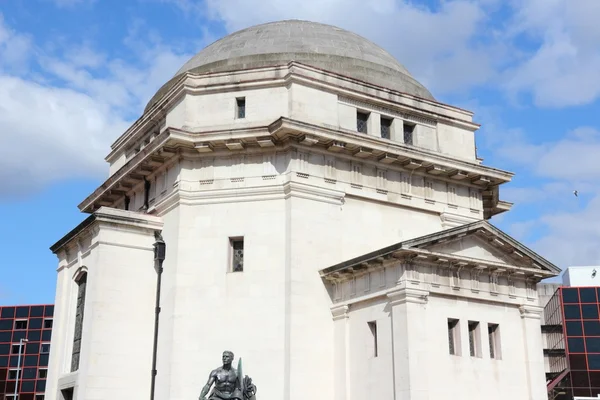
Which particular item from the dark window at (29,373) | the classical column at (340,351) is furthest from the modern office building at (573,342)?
the dark window at (29,373)

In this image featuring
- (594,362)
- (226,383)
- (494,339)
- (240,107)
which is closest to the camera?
(226,383)

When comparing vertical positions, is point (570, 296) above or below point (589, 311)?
above

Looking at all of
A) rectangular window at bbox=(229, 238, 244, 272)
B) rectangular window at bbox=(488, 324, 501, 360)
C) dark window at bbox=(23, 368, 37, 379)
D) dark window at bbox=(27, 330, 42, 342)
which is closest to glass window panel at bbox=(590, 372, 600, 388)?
rectangular window at bbox=(488, 324, 501, 360)

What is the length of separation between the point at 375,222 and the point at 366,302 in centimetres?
471

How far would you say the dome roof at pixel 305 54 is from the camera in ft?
116

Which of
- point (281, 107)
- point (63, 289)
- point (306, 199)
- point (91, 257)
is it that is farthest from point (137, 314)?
point (281, 107)

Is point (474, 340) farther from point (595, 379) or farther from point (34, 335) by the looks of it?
point (34, 335)

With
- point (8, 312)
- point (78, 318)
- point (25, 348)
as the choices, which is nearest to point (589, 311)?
point (78, 318)

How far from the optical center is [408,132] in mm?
35000

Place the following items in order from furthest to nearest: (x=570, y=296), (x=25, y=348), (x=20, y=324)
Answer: (x=20, y=324) → (x=25, y=348) → (x=570, y=296)

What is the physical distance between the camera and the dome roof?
35.4 metres

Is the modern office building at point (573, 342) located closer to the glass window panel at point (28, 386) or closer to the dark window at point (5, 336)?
the glass window panel at point (28, 386)

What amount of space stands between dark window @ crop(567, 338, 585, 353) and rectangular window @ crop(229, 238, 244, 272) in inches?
2362

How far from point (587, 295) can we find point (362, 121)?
5789 centimetres
